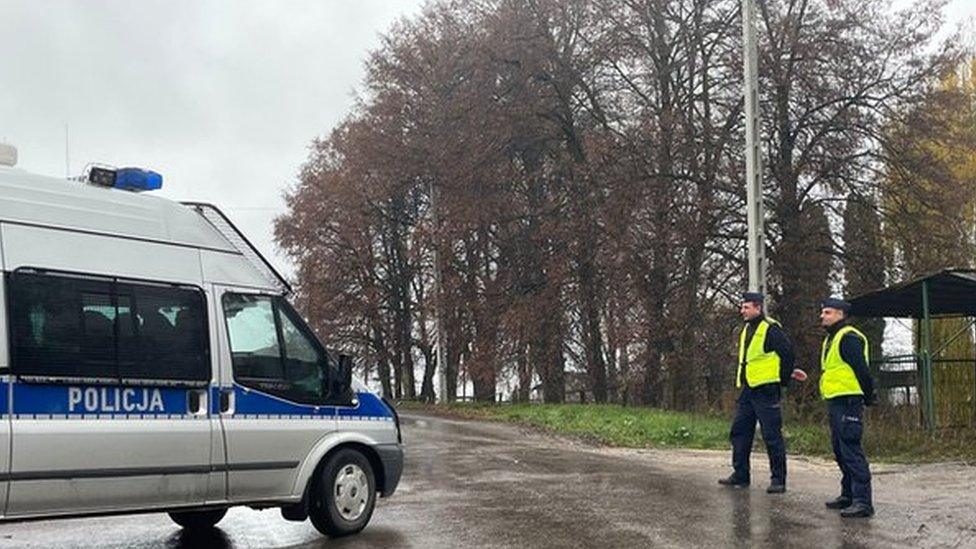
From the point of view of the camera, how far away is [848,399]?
9.02 metres

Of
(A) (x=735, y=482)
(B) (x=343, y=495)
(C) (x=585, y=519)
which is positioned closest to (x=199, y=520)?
(B) (x=343, y=495)

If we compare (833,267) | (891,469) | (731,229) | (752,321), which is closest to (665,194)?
(731,229)

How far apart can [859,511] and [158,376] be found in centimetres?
575

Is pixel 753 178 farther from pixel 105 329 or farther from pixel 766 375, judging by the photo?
pixel 105 329

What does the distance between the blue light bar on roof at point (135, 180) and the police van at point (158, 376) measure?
0.01 m

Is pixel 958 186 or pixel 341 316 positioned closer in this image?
pixel 958 186

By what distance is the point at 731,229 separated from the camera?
2555cm

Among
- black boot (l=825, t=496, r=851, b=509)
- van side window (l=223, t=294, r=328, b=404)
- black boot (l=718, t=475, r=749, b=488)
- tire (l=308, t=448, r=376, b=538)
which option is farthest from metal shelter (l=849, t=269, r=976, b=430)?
van side window (l=223, t=294, r=328, b=404)

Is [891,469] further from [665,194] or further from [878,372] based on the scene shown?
[665,194]

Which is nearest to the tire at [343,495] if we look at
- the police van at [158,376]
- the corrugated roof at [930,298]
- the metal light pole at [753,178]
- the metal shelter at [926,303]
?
the police van at [158,376]

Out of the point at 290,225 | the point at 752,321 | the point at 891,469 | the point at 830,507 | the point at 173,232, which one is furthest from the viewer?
the point at 290,225

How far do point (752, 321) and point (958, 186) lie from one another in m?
17.1

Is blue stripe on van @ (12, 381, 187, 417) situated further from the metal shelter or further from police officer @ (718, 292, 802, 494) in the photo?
the metal shelter

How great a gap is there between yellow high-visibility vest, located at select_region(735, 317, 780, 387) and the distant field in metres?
4.61
